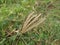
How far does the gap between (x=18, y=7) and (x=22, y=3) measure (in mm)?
121

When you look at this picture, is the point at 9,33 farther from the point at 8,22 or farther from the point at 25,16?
the point at 25,16

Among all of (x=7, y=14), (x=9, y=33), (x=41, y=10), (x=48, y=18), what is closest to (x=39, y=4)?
(x=41, y=10)

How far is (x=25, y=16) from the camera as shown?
2914 mm

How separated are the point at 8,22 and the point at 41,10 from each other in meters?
0.61

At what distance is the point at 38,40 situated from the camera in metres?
2.73

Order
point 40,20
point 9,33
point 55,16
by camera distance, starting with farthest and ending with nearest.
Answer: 1. point 55,16
2. point 40,20
3. point 9,33

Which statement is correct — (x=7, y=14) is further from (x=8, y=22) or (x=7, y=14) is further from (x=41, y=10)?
(x=41, y=10)

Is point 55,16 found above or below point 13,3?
below

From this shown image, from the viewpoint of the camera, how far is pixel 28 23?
282cm

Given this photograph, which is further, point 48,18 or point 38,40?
point 48,18

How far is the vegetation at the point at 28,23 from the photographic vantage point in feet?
8.92

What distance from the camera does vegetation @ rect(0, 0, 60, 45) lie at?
272 cm

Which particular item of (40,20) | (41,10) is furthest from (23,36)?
(41,10)

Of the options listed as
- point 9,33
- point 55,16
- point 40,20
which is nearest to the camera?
point 9,33
